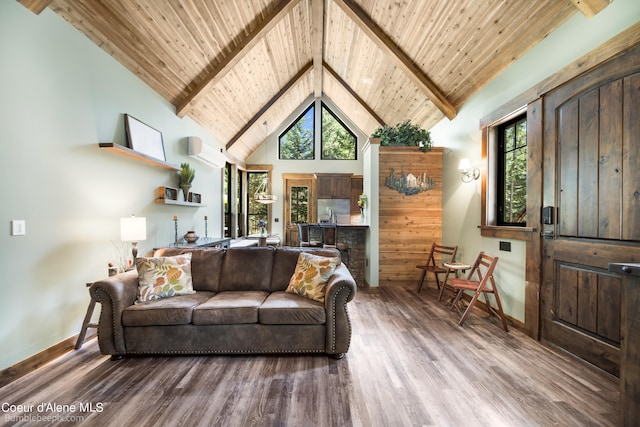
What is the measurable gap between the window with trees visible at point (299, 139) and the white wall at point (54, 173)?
508 centimetres

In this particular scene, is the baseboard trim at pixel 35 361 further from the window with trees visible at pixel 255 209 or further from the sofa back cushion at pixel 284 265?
the window with trees visible at pixel 255 209

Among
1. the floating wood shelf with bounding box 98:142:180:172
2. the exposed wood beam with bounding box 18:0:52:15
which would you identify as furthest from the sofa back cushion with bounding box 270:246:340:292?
the exposed wood beam with bounding box 18:0:52:15

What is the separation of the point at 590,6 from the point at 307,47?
472 cm

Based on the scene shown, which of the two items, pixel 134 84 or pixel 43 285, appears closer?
pixel 43 285

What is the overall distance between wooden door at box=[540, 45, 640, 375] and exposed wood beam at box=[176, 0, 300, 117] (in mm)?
3553

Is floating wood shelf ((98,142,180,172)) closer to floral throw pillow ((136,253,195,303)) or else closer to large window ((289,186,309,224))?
floral throw pillow ((136,253,195,303))

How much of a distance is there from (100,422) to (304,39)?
6159mm

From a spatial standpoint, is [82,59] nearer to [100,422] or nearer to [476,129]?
[100,422]

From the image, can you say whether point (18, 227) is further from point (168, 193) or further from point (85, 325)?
point (168, 193)

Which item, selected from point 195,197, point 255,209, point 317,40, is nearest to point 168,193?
point 195,197

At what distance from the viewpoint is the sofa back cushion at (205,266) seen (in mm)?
2883

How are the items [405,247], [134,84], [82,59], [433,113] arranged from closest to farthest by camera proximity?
[82,59] → [134,84] → [405,247] → [433,113]

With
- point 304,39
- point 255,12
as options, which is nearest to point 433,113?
point 304,39

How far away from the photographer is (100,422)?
1.61m
